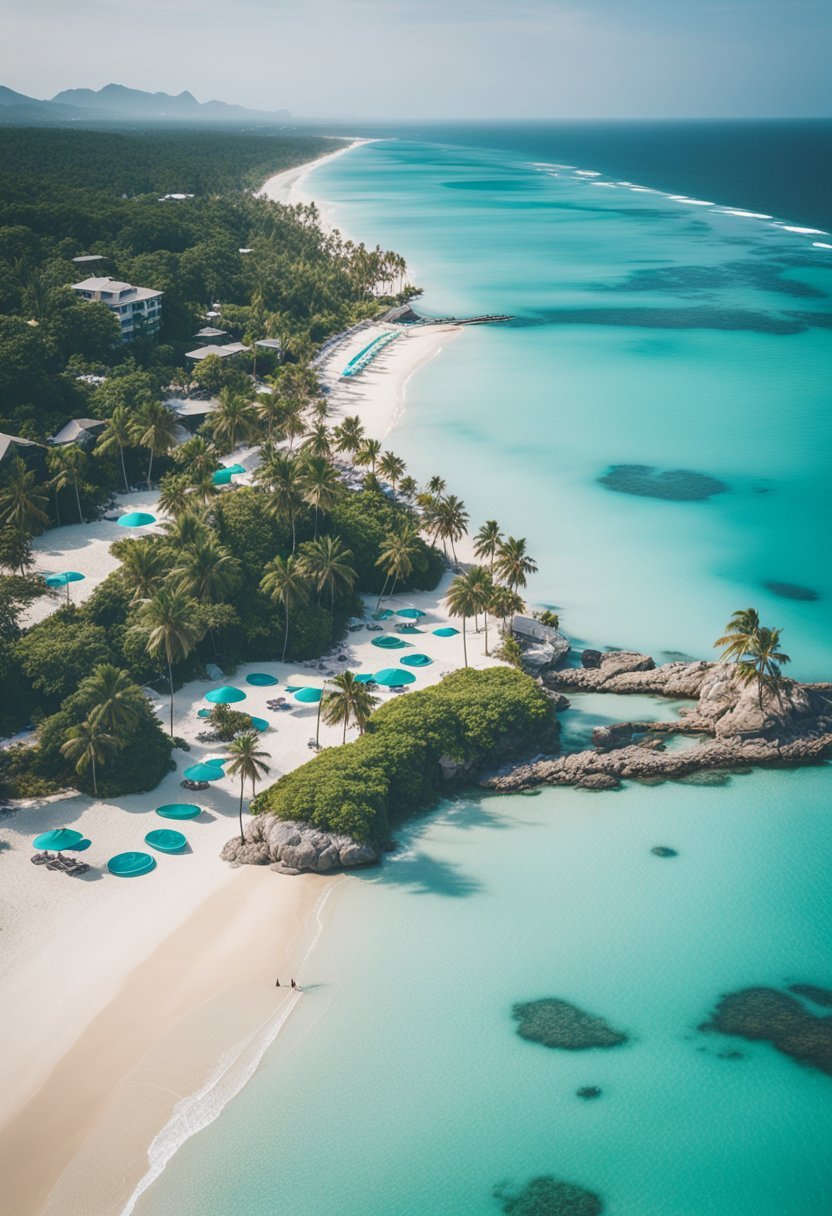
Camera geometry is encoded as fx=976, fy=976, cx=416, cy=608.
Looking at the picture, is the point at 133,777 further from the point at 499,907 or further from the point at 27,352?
the point at 27,352

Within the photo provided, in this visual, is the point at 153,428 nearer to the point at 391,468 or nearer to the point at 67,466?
the point at 67,466

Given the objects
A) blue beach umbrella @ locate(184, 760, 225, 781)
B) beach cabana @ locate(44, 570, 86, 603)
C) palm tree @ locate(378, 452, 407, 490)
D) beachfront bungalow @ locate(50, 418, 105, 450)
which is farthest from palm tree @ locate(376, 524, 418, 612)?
beachfront bungalow @ locate(50, 418, 105, 450)

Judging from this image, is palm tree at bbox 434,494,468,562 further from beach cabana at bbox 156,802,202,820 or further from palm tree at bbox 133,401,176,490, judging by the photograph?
beach cabana at bbox 156,802,202,820

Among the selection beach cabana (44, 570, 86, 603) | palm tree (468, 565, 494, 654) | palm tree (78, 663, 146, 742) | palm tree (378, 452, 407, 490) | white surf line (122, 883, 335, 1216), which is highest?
palm tree (378, 452, 407, 490)

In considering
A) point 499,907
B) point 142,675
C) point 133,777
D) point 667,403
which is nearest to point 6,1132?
point 133,777

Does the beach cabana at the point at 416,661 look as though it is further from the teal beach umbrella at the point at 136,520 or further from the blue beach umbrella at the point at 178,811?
the teal beach umbrella at the point at 136,520

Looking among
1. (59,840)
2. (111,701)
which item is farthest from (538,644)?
(59,840)
